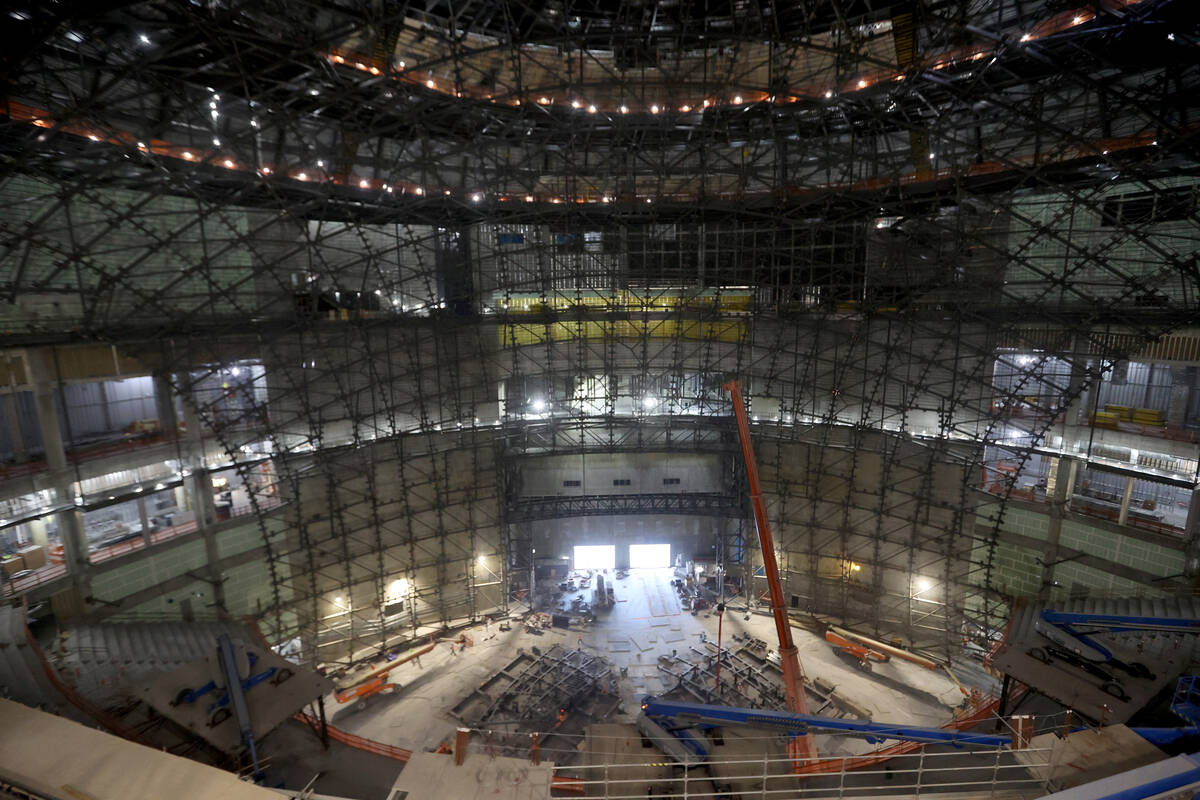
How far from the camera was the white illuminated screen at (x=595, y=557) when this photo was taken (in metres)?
20.0

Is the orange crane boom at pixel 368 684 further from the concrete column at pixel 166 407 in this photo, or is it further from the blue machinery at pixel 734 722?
the blue machinery at pixel 734 722

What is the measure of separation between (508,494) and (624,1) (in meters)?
13.3

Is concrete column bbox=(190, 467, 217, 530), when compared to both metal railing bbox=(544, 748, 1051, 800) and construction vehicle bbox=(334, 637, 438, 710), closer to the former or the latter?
construction vehicle bbox=(334, 637, 438, 710)

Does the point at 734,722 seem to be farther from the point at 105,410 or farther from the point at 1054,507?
the point at 105,410

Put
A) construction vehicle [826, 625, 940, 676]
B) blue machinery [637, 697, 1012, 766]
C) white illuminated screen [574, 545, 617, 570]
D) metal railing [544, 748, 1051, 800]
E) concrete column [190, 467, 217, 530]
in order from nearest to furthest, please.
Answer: metal railing [544, 748, 1051, 800] → blue machinery [637, 697, 1012, 766] → concrete column [190, 467, 217, 530] → construction vehicle [826, 625, 940, 676] → white illuminated screen [574, 545, 617, 570]

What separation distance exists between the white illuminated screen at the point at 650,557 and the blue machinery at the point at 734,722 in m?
11.5

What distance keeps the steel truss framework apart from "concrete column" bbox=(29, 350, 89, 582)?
0.84m

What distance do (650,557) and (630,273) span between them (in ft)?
32.3

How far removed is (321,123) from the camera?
16172mm

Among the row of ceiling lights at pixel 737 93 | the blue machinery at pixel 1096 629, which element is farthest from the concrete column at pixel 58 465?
the blue machinery at pixel 1096 629

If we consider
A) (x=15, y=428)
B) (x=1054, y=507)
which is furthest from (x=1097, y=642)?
(x=15, y=428)

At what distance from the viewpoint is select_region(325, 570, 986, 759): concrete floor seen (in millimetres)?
13297

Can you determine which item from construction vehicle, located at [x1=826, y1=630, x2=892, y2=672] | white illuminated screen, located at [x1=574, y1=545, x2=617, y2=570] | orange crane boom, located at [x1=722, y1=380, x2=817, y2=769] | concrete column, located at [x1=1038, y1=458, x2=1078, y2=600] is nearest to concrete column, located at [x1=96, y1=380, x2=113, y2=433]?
white illuminated screen, located at [x1=574, y1=545, x2=617, y2=570]

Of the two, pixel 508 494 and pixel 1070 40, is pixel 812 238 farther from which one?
pixel 508 494
